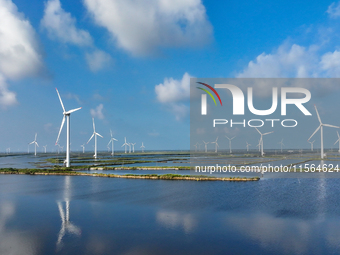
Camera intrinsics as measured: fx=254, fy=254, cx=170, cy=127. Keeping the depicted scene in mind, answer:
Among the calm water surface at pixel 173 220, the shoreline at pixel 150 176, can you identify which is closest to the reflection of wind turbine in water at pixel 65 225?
the calm water surface at pixel 173 220

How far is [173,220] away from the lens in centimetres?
2266

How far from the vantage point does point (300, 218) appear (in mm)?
22750

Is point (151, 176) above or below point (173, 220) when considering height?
above

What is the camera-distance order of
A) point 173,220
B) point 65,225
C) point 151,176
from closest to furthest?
1. point 65,225
2. point 173,220
3. point 151,176

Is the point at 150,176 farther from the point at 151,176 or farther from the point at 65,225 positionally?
the point at 65,225

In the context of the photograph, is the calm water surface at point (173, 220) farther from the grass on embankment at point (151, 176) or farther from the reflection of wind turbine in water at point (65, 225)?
the grass on embankment at point (151, 176)

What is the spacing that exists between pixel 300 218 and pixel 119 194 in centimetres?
2216

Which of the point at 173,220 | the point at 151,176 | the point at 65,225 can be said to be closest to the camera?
the point at 65,225

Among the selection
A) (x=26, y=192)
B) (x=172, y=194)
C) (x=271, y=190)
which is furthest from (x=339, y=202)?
(x=26, y=192)

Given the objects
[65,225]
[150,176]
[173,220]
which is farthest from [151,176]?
[65,225]

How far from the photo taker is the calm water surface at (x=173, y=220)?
17109 mm

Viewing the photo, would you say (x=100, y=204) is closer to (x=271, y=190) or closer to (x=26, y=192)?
(x=26, y=192)

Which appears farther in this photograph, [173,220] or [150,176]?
[150,176]

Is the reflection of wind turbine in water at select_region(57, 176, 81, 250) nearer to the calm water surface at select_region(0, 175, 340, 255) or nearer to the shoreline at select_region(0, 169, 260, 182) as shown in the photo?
the calm water surface at select_region(0, 175, 340, 255)
